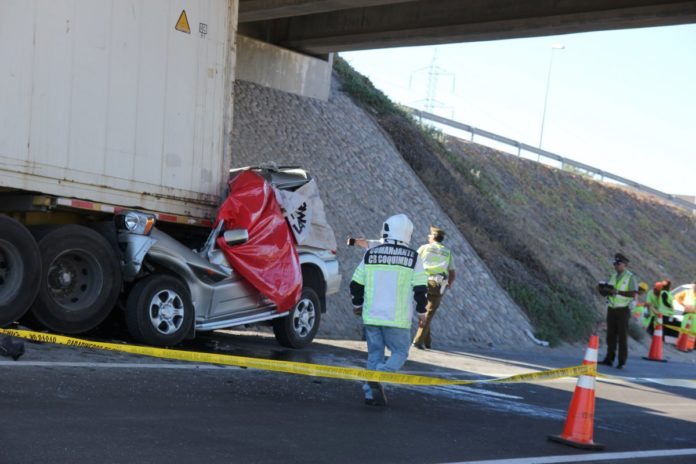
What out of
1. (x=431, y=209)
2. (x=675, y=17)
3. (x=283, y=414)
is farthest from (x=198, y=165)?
(x=431, y=209)

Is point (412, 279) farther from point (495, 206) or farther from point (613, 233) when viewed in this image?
point (613, 233)

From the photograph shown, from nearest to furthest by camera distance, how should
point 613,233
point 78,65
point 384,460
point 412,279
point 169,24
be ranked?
point 384,460 → point 412,279 → point 78,65 → point 169,24 → point 613,233

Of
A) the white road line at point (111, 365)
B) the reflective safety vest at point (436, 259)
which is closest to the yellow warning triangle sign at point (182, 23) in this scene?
the white road line at point (111, 365)

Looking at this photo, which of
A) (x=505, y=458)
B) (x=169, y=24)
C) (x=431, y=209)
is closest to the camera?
(x=505, y=458)

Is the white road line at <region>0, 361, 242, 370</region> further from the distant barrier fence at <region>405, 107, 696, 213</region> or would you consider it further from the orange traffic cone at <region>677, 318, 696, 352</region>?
the distant barrier fence at <region>405, 107, 696, 213</region>

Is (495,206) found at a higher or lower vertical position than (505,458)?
higher

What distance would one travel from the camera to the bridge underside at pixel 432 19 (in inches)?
630

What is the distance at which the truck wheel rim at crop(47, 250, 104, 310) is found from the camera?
1054 centimetres

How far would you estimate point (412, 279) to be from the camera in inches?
347

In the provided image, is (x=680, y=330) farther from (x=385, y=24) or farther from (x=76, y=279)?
(x=76, y=279)

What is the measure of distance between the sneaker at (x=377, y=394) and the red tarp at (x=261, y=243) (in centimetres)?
355

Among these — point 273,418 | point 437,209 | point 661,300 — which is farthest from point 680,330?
point 273,418

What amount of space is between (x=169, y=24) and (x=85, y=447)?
271 inches

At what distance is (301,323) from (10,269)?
4.35 metres
